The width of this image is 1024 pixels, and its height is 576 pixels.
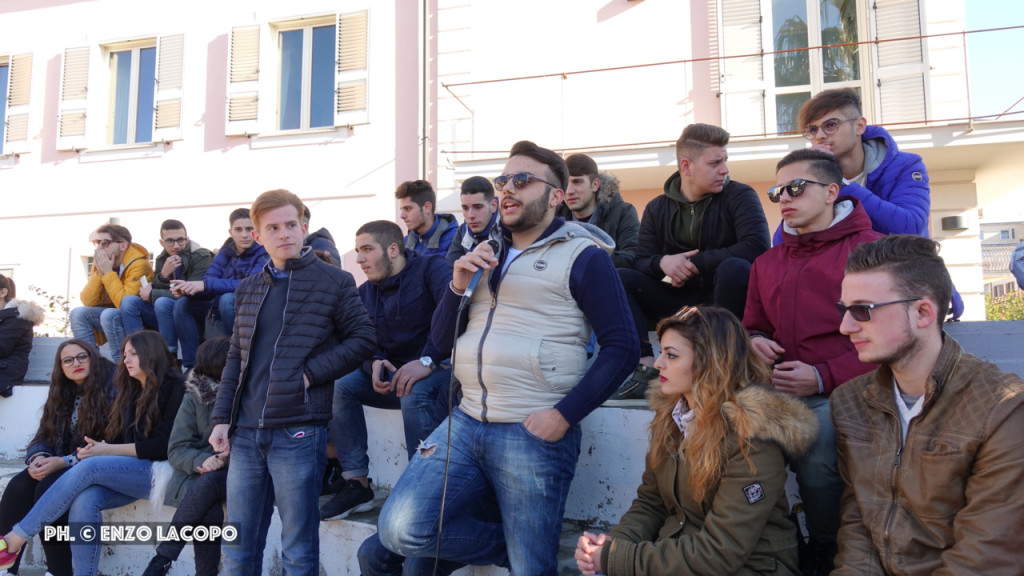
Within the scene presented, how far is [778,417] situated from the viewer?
2.36 m

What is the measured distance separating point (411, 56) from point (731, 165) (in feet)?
15.3

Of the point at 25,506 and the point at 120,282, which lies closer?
the point at 25,506

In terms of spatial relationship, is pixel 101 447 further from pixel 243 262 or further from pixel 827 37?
pixel 827 37

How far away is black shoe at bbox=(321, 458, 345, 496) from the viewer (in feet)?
13.7

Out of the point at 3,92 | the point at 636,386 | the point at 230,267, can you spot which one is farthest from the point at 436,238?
the point at 3,92

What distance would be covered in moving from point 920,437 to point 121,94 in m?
12.6

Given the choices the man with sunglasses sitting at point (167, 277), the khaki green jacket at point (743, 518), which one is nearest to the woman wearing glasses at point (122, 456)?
the man with sunglasses sitting at point (167, 277)

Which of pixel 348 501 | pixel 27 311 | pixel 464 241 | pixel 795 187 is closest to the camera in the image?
pixel 795 187

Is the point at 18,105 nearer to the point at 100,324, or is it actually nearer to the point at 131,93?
the point at 131,93

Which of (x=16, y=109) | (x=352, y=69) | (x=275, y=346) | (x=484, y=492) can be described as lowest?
(x=484, y=492)

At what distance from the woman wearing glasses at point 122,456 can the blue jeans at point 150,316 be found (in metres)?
1.41

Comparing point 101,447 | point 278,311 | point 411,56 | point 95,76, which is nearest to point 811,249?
point 278,311

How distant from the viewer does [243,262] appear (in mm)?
5801

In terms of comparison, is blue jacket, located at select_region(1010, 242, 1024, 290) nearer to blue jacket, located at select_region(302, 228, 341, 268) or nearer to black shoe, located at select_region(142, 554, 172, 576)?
blue jacket, located at select_region(302, 228, 341, 268)
